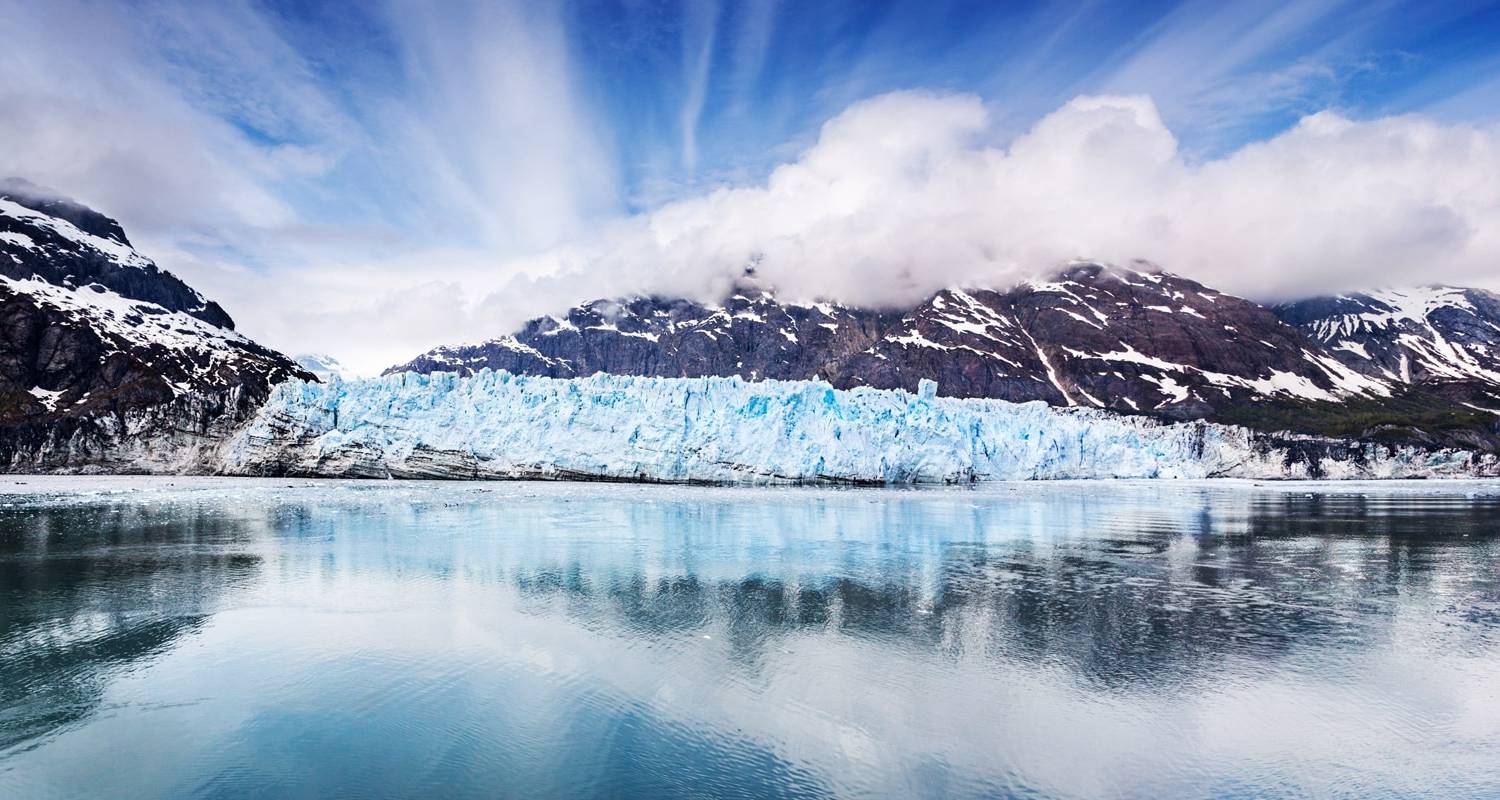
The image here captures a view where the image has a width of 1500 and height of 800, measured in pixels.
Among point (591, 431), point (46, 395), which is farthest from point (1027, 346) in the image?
point (46, 395)

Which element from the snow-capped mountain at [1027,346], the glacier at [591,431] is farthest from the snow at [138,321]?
the snow-capped mountain at [1027,346]

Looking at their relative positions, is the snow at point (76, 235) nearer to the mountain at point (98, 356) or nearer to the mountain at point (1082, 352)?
the mountain at point (98, 356)

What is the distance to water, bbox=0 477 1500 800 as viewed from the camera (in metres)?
7.20

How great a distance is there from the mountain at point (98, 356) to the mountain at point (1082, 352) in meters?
99.9

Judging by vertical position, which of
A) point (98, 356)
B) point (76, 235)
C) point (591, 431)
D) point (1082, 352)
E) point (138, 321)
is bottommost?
point (591, 431)

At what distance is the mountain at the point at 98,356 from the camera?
51.8 m

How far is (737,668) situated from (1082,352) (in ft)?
481

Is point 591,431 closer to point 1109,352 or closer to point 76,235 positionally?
point 76,235

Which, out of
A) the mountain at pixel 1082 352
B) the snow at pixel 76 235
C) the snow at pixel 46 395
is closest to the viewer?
the snow at pixel 46 395

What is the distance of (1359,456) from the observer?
79.3 meters

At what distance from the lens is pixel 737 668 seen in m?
10.1

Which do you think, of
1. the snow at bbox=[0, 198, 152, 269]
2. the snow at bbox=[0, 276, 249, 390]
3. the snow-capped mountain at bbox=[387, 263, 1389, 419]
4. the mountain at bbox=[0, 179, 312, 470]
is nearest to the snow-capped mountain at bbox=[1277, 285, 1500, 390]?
the snow-capped mountain at bbox=[387, 263, 1389, 419]

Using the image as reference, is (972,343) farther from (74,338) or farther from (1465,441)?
(74,338)

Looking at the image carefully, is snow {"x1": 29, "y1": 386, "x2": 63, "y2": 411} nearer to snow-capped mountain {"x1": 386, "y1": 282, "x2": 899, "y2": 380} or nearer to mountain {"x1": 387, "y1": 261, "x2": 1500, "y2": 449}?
snow-capped mountain {"x1": 386, "y1": 282, "x2": 899, "y2": 380}
